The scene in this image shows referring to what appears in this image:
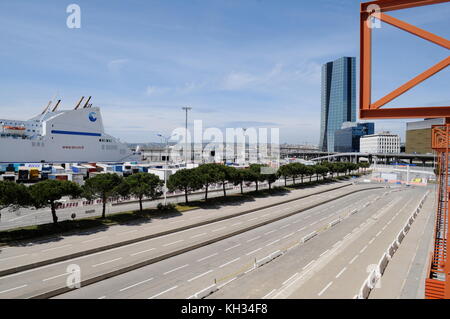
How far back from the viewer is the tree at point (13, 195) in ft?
67.9

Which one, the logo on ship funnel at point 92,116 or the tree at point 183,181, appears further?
the logo on ship funnel at point 92,116

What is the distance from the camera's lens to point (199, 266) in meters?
17.6

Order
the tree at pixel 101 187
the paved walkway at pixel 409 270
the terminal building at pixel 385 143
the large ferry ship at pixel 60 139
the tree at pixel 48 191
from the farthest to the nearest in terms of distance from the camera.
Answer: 1. the terminal building at pixel 385 143
2. the large ferry ship at pixel 60 139
3. the tree at pixel 101 187
4. the tree at pixel 48 191
5. the paved walkway at pixel 409 270

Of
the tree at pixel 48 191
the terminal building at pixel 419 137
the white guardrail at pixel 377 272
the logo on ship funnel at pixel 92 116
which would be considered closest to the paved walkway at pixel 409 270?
the white guardrail at pixel 377 272

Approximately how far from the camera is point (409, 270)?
15812mm

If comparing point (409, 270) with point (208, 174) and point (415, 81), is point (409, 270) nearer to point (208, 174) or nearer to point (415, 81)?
point (415, 81)

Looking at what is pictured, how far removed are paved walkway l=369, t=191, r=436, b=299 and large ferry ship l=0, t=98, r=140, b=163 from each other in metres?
82.8

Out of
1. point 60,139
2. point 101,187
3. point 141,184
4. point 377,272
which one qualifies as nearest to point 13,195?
point 101,187

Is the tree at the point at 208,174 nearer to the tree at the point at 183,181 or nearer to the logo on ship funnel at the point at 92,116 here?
the tree at the point at 183,181

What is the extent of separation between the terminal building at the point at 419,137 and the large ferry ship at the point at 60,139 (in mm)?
147347

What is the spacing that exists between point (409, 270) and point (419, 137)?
163m

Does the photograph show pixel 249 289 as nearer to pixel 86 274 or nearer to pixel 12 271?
pixel 86 274
